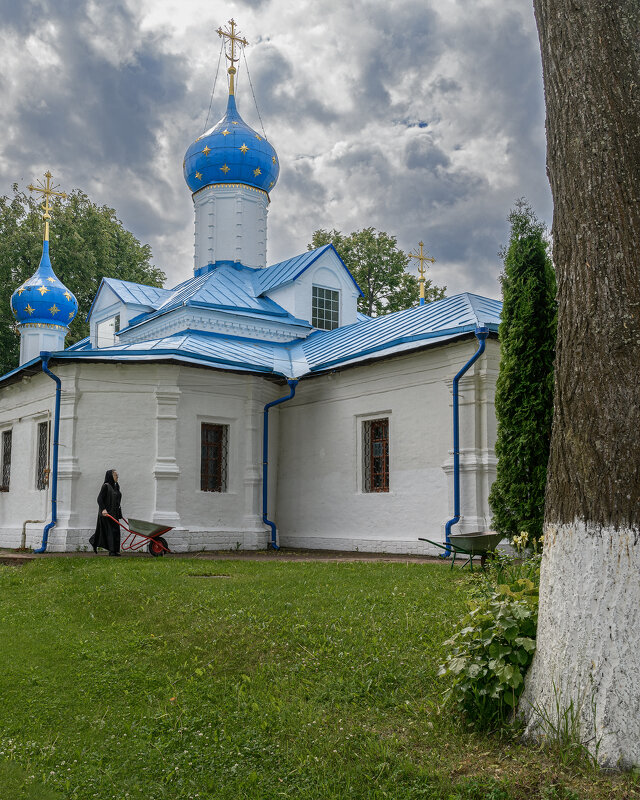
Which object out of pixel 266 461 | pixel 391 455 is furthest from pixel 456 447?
pixel 266 461

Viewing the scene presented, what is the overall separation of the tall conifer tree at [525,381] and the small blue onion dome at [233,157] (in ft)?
35.6

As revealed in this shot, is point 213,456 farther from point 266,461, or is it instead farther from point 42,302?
point 42,302

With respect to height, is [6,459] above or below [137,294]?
below

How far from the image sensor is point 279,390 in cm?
1532

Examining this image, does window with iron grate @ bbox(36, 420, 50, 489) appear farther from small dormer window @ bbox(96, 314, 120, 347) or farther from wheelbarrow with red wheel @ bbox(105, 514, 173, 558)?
small dormer window @ bbox(96, 314, 120, 347)

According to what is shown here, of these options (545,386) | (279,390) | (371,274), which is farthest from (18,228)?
(545,386)

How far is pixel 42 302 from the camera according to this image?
21984 millimetres

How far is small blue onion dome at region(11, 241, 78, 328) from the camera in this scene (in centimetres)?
2202

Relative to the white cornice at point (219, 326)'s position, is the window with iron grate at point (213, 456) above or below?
below

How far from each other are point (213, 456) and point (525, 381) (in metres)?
6.47

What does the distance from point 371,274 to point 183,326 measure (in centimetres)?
1379

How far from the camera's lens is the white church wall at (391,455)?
12.0 metres

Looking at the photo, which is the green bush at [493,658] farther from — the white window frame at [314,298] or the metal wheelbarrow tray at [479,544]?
the white window frame at [314,298]

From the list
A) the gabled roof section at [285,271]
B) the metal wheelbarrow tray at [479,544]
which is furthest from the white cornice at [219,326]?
the metal wheelbarrow tray at [479,544]
